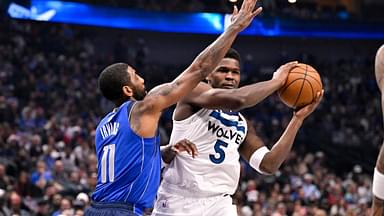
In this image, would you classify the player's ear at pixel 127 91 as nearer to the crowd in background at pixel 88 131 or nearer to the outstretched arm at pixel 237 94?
the outstretched arm at pixel 237 94

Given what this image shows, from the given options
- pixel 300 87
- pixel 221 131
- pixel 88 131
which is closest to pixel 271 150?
pixel 221 131

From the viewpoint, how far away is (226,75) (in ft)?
16.8

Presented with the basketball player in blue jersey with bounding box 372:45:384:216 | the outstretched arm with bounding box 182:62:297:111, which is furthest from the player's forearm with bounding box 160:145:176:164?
the basketball player in blue jersey with bounding box 372:45:384:216

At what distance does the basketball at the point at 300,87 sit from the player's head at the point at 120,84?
1.01 metres

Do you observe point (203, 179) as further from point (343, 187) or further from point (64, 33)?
point (64, 33)

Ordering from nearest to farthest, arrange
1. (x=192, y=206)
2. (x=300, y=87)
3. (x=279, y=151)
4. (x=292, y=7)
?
1. (x=300, y=87)
2. (x=192, y=206)
3. (x=279, y=151)
4. (x=292, y=7)

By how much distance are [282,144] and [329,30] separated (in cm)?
2012

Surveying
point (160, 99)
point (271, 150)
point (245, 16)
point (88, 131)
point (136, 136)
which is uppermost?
point (245, 16)

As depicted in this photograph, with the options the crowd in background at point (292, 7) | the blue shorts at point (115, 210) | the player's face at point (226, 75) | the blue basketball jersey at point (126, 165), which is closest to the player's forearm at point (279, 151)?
the player's face at point (226, 75)

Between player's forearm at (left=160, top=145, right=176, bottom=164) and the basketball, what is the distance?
34.1 inches

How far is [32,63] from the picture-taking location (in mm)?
19250

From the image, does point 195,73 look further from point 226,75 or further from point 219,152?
point 219,152

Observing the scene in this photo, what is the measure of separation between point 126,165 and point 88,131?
11.0 meters

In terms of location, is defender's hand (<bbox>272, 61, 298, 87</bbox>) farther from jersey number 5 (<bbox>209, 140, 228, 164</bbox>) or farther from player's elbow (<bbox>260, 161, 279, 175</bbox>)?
player's elbow (<bbox>260, 161, 279, 175</bbox>)
